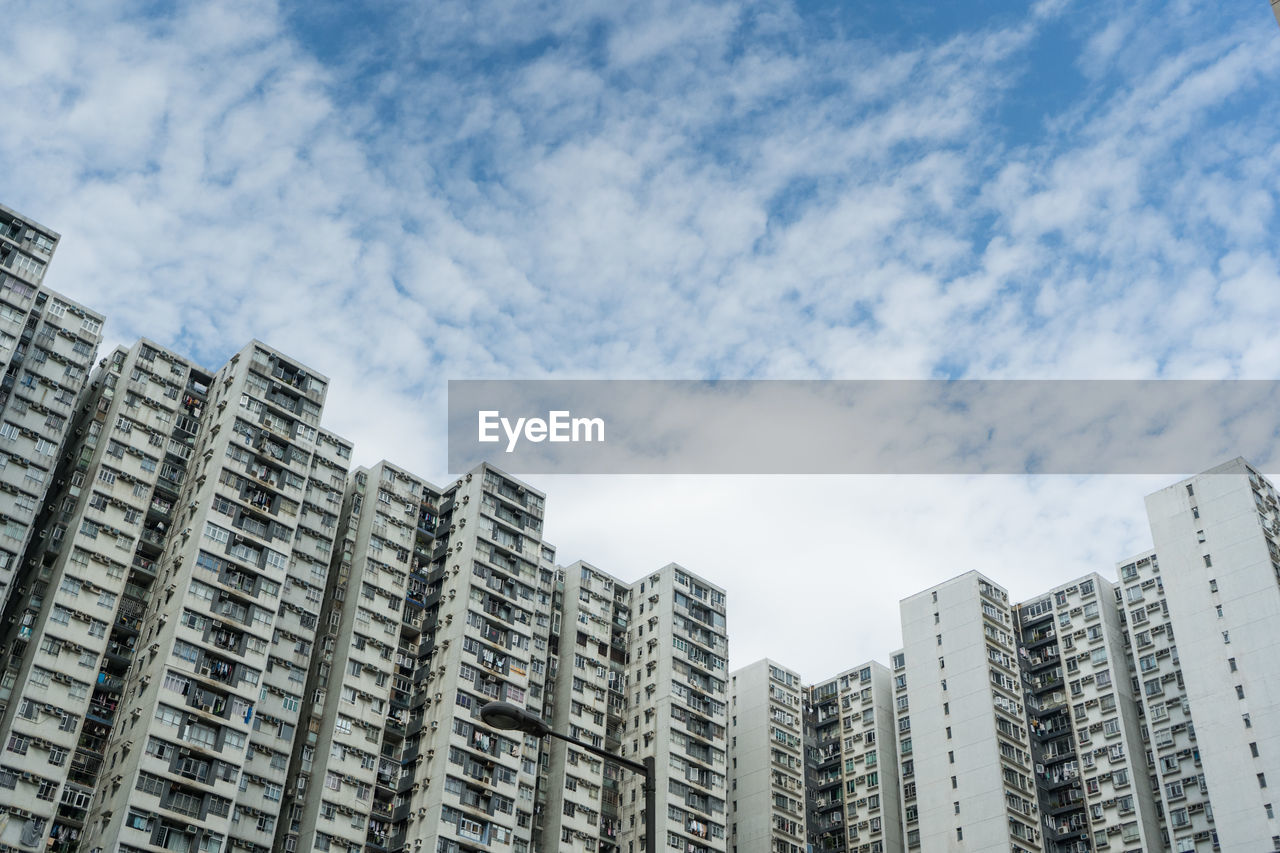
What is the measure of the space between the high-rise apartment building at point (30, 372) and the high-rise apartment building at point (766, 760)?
228 ft

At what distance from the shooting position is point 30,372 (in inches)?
3447

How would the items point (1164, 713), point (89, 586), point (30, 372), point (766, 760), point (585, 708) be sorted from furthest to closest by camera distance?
point (766, 760)
point (1164, 713)
point (585, 708)
point (30, 372)
point (89, 586)

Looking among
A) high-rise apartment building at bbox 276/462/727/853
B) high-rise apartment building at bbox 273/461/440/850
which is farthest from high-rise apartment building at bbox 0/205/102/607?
high-rise apartment building at bbox 276/462/727/853

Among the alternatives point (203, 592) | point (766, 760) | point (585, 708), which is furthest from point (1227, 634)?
point (203, 592)

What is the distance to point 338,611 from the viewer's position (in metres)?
97.0

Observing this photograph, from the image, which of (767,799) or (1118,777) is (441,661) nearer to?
Result: (767,799)

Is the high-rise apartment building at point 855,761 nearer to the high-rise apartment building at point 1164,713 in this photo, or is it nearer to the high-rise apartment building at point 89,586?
the high-rise apartment building at point 1164,713

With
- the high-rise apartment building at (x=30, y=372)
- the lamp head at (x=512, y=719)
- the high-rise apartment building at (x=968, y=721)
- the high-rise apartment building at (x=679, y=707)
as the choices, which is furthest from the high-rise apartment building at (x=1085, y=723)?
the lamp head at (x=512, y=719)

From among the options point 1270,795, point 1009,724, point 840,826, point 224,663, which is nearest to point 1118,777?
point 1009,724

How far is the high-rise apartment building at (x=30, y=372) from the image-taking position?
82438mm

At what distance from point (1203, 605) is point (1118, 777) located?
17580mm

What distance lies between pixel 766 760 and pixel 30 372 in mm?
74970

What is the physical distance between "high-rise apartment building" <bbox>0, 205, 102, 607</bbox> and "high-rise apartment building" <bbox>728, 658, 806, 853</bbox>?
69.4 m

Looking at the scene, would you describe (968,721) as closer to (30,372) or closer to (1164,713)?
(1164,713)
